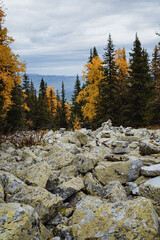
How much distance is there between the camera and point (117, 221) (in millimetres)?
2850

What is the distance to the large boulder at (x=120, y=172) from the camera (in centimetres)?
486

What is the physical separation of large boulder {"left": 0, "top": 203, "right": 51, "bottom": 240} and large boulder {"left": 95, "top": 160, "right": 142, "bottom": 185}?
242cm

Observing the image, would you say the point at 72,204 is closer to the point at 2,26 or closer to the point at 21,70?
the point at 21,70

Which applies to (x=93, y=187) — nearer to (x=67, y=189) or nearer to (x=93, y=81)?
(x=67, y=189)

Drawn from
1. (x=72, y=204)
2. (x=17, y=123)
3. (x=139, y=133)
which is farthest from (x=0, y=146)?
(x=17, y=123)

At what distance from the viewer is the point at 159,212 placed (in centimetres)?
336

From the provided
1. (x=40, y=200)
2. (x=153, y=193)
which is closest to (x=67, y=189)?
(x=40, y=200)

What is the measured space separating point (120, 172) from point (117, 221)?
2135 mm

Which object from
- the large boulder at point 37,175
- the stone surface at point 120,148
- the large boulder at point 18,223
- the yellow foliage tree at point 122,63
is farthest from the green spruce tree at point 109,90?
the large boulder at point 18,223

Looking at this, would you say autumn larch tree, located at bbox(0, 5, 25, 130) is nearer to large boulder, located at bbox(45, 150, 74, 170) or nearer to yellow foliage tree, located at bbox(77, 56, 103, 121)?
large boulder, located at bbox(45, 150, 74, 170)

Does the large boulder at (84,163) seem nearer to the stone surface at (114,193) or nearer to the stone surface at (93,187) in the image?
the stone surface at (93,187)

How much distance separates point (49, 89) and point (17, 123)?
164 feet

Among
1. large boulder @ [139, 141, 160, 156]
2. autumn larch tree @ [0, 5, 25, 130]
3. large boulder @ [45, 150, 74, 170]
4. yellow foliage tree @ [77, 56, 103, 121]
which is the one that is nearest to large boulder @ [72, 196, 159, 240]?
large boulder @ [45, 150, 74, 170]

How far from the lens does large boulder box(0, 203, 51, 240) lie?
A: 2390mm
